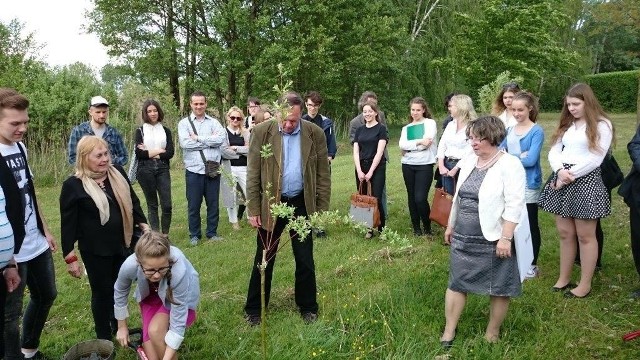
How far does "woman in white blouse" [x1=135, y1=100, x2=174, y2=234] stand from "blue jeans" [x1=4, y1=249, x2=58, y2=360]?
3.06 m

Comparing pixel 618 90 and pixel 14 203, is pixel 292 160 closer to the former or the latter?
pixel 14 203

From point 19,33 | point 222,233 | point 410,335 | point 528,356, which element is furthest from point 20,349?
point 19,33

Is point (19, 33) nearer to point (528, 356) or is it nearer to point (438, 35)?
point (438, 35)

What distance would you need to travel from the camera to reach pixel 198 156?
6840 millimetres

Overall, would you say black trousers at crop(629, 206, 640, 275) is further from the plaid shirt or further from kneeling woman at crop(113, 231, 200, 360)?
the plaid shirt

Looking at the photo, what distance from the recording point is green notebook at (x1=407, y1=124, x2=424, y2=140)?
662cm

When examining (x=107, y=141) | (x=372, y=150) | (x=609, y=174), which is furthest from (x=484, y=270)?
(x=107, y=141)

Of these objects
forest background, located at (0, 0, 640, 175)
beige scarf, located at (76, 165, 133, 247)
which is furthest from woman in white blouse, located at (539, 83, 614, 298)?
forest background, located at (0, 0, 640, 175)

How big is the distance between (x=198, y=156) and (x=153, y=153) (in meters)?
0.60

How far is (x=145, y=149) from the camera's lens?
Result: 6.53 meters

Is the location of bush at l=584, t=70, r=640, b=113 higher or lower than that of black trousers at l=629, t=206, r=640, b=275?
higher

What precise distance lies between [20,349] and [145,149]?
3488 mm

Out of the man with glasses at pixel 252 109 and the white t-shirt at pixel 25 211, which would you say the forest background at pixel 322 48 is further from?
the white t-shirt at pixel 25 211

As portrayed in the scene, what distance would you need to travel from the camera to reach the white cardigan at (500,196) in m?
3.49
